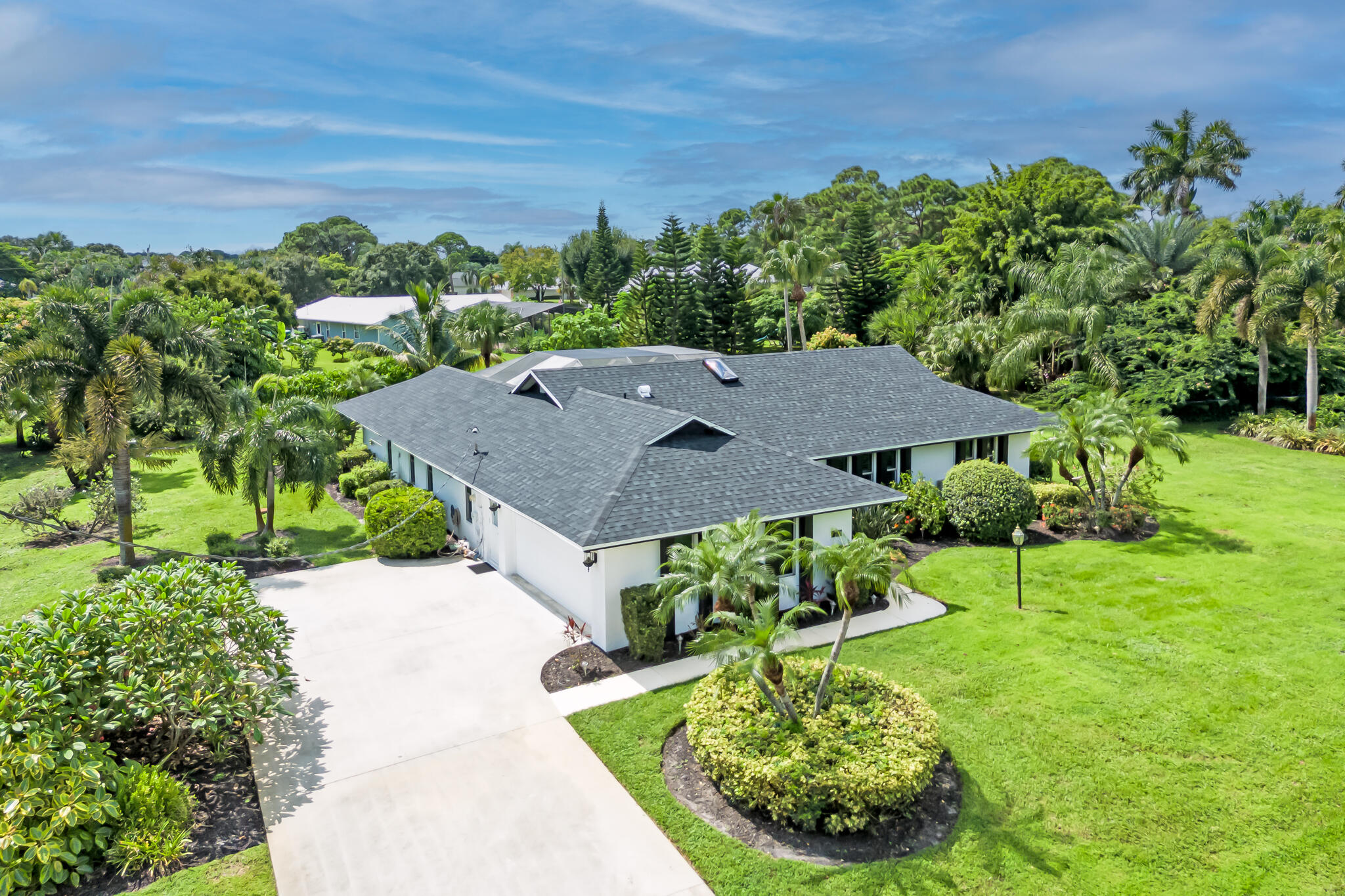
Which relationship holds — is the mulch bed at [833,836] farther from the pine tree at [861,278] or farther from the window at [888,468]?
the pine tree at [861,278]

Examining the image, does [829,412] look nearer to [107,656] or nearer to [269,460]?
[269,460]

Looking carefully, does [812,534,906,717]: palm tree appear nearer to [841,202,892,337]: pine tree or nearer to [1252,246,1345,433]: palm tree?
[1252,246,1345,433]: palm tree

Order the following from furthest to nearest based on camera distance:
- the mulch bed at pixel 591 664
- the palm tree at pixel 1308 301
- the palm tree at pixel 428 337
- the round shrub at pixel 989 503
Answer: the palm tree at pixel 428 337 → the palm tree at pixel 1308 301 → the round shrub at pixel 989 503 → the mulch bed at pixel 591 664

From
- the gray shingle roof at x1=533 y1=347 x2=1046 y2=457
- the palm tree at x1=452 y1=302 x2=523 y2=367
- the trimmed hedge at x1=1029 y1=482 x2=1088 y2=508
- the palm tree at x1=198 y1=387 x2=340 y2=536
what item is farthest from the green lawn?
the palm tree at x1=452 y1=302 x2=523 y2=367

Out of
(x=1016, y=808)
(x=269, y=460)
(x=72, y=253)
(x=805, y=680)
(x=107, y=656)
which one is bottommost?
(x=1016, y=808)

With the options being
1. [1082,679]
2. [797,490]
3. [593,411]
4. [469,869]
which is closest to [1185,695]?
[1082,679]

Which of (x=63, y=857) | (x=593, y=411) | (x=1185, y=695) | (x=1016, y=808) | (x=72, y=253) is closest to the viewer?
(x=63, y=857)

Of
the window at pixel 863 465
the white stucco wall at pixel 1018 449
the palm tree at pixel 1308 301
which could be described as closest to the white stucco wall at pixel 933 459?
the window at pixel 863 465

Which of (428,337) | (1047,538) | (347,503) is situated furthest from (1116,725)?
(428,337)
